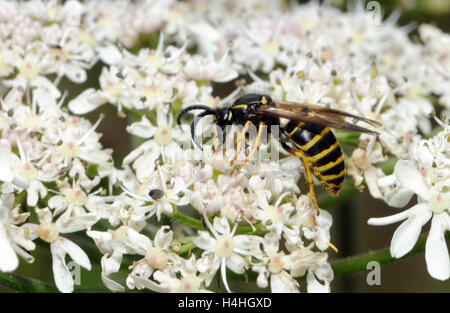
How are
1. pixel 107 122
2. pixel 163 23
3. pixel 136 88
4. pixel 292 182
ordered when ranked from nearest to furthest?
1. pixel 292 182
2. pixel 136 88
3. pixel 163 23
4. pixel 107 122

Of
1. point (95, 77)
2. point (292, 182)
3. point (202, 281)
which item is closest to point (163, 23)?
point (95, 77)

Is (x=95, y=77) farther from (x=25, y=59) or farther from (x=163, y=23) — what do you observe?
(x=25, y=59)

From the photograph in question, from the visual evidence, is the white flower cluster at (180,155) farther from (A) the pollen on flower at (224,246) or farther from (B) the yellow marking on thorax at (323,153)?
(B) the yellow marking on thorax at (323,153)

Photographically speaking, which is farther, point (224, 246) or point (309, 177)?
point (309, 177)

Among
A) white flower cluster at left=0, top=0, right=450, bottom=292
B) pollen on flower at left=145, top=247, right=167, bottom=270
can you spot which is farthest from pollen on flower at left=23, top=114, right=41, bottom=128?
pollen on flower at left=145, top=247, right=167, bottom=270

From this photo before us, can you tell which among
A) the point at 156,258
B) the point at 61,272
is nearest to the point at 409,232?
the point at 156,258

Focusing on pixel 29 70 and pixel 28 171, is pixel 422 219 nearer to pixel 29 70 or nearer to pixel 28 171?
pixel 28 171
